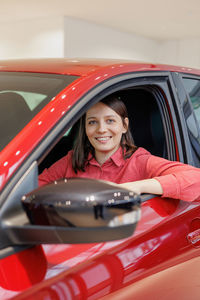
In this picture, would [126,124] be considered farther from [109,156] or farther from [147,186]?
[147,186]

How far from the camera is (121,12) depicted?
9445 mm

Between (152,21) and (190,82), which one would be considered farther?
(152,21)

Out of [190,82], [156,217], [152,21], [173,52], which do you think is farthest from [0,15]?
[156,217]

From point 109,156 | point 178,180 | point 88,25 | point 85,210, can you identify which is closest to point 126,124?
point 109,156

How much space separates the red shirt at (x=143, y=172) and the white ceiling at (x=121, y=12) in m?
7.41

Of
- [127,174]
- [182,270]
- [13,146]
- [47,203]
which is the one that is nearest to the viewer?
[47,203]

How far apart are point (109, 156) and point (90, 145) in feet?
0.41

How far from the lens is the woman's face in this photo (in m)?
1.57

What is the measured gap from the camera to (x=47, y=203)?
0.73 metres

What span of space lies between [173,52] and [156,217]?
510 inches

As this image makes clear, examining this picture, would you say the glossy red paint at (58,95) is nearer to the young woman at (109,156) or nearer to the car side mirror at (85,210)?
the car side mirror at (85,210)

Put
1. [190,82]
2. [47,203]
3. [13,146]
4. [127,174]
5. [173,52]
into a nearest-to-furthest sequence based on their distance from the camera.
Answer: [47,203] < [13,146] < [127,174] < [190,82] < [173,52]

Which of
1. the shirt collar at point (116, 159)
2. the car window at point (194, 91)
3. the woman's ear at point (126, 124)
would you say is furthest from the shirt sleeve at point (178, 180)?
the car window at point (194, 91)

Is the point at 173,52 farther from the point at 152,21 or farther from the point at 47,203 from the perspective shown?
the point at 47,203
